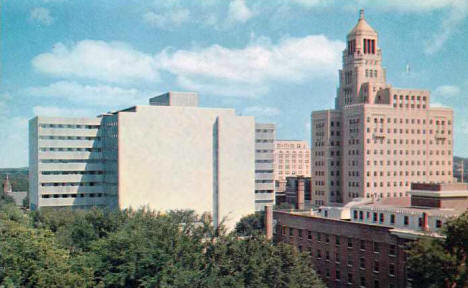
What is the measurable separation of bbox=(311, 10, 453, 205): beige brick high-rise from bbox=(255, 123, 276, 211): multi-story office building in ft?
87.4

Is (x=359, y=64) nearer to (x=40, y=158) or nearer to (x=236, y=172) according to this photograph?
(x=236, y=172)

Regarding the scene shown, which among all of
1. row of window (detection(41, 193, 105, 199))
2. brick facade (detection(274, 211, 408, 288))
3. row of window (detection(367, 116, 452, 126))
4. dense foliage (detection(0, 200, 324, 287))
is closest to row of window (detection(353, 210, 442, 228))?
brick facade (detection(274, 211, 408, 288))

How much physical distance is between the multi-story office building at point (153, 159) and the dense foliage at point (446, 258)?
2701 inches

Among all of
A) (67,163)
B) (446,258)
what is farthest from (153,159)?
(446,258)

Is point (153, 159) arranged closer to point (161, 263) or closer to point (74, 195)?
point (74, 195)

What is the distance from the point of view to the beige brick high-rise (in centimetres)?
13562

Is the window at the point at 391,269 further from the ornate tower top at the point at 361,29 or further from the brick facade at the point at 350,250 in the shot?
the ornate tower top at the point at 361,29

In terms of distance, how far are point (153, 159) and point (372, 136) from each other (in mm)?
56014

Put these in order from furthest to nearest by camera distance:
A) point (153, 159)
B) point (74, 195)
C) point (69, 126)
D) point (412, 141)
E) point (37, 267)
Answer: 1. point (412, 141)
2. point (69, 126)
3. point (74, 195)
4. point (153, 159)
5. point (37, 267)

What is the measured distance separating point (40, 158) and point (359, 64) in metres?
82.4

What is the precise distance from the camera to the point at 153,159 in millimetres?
106000

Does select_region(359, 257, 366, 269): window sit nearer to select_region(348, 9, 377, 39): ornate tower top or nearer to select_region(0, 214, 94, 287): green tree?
select_region(0, 214, 94, 287): green tree

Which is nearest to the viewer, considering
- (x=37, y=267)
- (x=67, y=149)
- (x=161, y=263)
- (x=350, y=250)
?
(x=37, y=267)

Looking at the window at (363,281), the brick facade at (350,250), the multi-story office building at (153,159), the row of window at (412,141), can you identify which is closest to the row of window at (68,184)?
the multi-story office building at (153,159)
